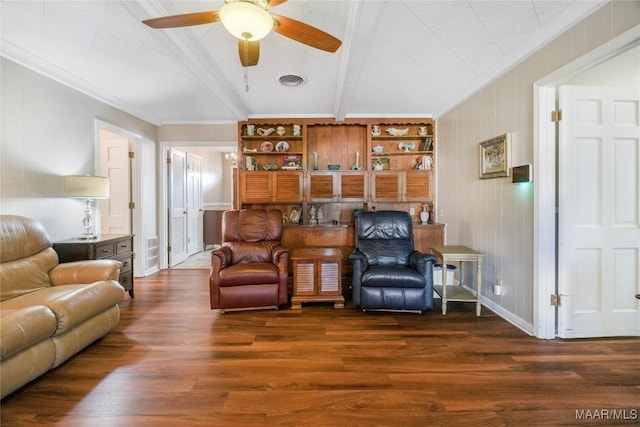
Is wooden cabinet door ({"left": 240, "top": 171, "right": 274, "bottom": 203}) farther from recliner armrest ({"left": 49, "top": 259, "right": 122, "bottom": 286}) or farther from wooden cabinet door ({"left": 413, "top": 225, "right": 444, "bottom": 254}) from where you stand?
wooden cabinet door ({"left": 413, "top": 225, "right": 444, "bottom": 254})

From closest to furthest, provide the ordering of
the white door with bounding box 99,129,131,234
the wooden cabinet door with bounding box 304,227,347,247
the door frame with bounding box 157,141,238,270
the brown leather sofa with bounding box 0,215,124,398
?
the brown leather sofa with bounding box 0,215,124,398, the wooden cabinet door with bounding box 304,227,347,247, the white door with bounding box 99,129,131,234, the door frame with bounding box 157,141,238,270

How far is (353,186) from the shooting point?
14.4 ft

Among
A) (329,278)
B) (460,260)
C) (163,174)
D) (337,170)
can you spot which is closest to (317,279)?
(329,278)

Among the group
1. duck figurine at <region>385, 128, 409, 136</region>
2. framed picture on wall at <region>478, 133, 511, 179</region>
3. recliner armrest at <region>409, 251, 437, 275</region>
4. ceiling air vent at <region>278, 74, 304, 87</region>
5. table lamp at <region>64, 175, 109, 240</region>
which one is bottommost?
recliner armrest at <region>409, 251, 437, 275</region>

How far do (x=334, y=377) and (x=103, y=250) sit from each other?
2727 mm

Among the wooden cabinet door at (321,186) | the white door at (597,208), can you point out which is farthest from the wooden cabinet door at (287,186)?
the white door at (597,208)

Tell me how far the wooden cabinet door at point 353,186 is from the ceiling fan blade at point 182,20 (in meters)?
2.91

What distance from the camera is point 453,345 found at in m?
2.31

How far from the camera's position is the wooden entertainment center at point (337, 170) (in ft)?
14.4

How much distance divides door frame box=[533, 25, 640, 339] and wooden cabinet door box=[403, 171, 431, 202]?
2013 millimetres

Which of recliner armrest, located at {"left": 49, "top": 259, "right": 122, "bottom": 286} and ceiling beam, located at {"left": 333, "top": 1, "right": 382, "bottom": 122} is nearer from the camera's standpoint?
ceiling beam, located at {"left": 333, "top": 1, "right": 382, "bottom": 122}

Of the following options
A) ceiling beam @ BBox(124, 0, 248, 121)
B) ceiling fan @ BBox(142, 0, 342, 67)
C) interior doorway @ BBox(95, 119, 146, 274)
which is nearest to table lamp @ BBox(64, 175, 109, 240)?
interior doorway @ BBox(95, 119, 146, 274)

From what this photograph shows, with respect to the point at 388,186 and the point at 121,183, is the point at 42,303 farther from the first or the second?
the point at 388,186

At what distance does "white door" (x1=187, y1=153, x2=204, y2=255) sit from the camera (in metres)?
5.90
